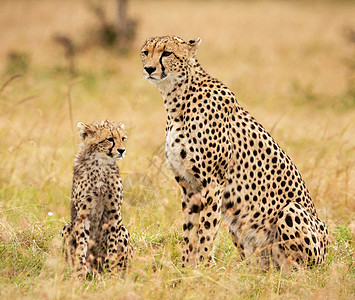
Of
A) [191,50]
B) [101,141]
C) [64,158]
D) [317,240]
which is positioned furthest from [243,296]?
[64,158]

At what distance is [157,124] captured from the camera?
351 inches

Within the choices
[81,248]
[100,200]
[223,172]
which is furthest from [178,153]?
[81,248]

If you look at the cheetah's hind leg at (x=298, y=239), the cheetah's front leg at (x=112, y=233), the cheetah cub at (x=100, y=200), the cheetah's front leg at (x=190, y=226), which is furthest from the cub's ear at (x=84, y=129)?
the cheetah's hind leg at (x=298, y=239)

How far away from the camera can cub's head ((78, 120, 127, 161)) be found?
3771 mm

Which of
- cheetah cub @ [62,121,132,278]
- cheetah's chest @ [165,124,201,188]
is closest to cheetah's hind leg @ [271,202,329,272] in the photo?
cheetah's chest @ [165,124,201,188]

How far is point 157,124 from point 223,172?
202 inches

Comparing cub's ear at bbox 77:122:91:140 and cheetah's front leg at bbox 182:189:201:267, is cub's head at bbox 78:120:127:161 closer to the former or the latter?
cub's ear at bbox 77:122:91:140

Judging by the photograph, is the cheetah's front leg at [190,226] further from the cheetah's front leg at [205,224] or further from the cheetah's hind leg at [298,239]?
the cheetah's hind leg at [298,239]

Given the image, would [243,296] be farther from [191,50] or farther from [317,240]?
[191,50]

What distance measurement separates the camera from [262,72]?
1399 centimetres

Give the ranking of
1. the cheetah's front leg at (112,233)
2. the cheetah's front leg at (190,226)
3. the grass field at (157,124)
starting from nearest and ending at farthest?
the grass field at (157,124) → the cheetah's front leg at (112,233) → the cheetah's front leg at (190,226)

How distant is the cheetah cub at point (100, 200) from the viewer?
371cm

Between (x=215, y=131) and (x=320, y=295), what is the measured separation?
117 cm

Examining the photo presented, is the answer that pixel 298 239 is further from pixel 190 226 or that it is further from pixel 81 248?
pixel 81 248
